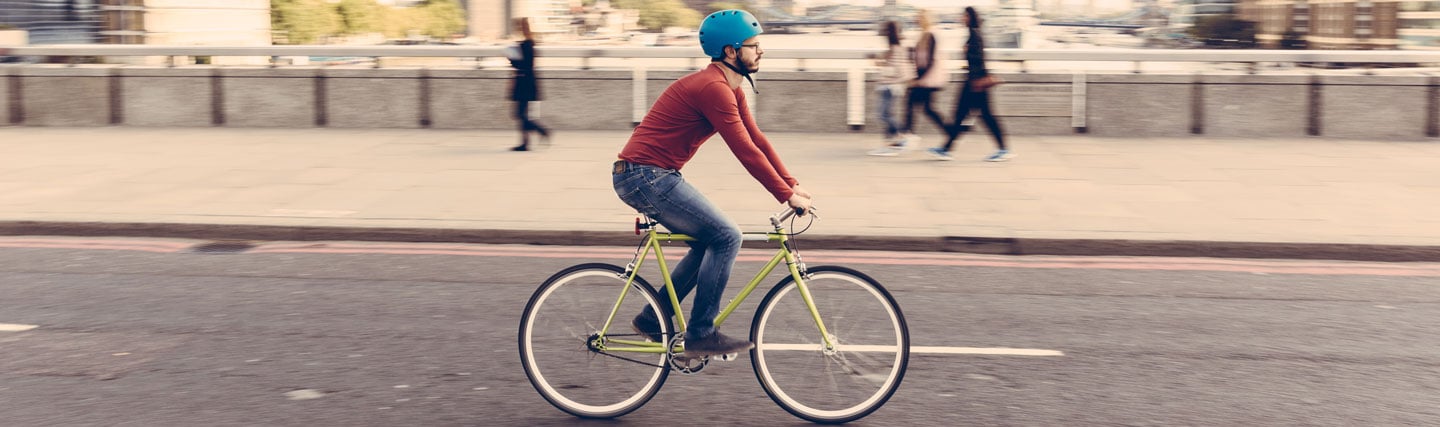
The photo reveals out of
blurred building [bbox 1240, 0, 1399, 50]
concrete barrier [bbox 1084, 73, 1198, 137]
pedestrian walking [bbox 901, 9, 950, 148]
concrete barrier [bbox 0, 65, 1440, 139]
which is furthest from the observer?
blurred building [bbox 1240, 0, 1399, 50]

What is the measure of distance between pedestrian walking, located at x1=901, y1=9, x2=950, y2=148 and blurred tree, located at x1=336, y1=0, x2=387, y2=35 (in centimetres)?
2336

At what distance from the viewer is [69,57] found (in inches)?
694

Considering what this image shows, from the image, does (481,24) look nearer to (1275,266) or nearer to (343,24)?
(343,24)

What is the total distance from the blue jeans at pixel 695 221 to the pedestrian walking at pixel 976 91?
8.06m

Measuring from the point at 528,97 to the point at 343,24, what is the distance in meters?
23.3

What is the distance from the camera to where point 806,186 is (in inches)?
427

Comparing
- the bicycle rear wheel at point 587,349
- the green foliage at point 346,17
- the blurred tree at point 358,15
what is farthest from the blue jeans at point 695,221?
the blurred tree at point 358,15

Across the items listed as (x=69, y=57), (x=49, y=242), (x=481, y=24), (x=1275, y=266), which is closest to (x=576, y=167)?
(x=49, y=242)

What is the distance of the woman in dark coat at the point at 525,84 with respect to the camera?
43.2ft

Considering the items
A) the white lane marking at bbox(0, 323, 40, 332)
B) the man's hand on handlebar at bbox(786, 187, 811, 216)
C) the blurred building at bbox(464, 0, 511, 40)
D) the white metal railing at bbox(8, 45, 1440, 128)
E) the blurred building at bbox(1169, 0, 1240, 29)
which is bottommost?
the white lane marking at bbox(0, 323, 40, 332)

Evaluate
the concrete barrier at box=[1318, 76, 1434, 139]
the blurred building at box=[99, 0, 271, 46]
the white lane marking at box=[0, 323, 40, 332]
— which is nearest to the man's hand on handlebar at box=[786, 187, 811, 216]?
the white lane marking at box=[0, 323, 40, 332]

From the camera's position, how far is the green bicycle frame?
463 cm

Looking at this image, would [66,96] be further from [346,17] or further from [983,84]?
[346,17]

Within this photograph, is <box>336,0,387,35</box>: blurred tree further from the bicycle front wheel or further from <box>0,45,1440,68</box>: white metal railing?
the bicycle front wheel
